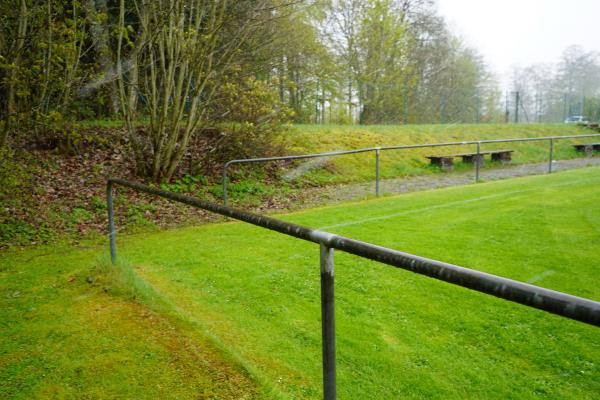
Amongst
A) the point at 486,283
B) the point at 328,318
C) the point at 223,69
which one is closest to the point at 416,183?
the point at 223,69

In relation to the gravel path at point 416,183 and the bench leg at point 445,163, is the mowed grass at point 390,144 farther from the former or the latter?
the gravel path at point 416,183

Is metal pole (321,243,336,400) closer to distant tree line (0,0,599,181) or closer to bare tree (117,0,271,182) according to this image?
distant tree line (0,0,599,181)

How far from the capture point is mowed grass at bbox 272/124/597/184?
12.8 meters

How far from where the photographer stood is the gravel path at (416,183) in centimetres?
1028

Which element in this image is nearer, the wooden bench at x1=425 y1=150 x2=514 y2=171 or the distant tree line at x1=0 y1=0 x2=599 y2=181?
the distant tree line at x1=0 y1=0 x2=599 y2=181

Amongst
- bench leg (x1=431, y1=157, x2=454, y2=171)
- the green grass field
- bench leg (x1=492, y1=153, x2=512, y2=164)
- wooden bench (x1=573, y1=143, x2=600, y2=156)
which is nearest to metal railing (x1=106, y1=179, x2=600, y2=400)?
Result: the green grass field

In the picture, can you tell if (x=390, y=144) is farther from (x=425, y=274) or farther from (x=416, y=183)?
(x=425, y=274)

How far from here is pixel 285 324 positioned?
344 cm

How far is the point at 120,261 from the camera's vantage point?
4273 mm

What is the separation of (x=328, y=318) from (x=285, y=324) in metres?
1.70

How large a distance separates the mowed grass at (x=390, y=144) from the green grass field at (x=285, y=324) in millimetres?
6798

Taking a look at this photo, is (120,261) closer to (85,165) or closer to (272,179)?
(85,165)

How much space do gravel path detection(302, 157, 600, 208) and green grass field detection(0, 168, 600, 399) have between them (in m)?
4.29

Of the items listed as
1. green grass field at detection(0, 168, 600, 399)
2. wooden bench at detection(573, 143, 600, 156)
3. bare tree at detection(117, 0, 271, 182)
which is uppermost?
bare tree at detection(117, 0, 271, 182)
